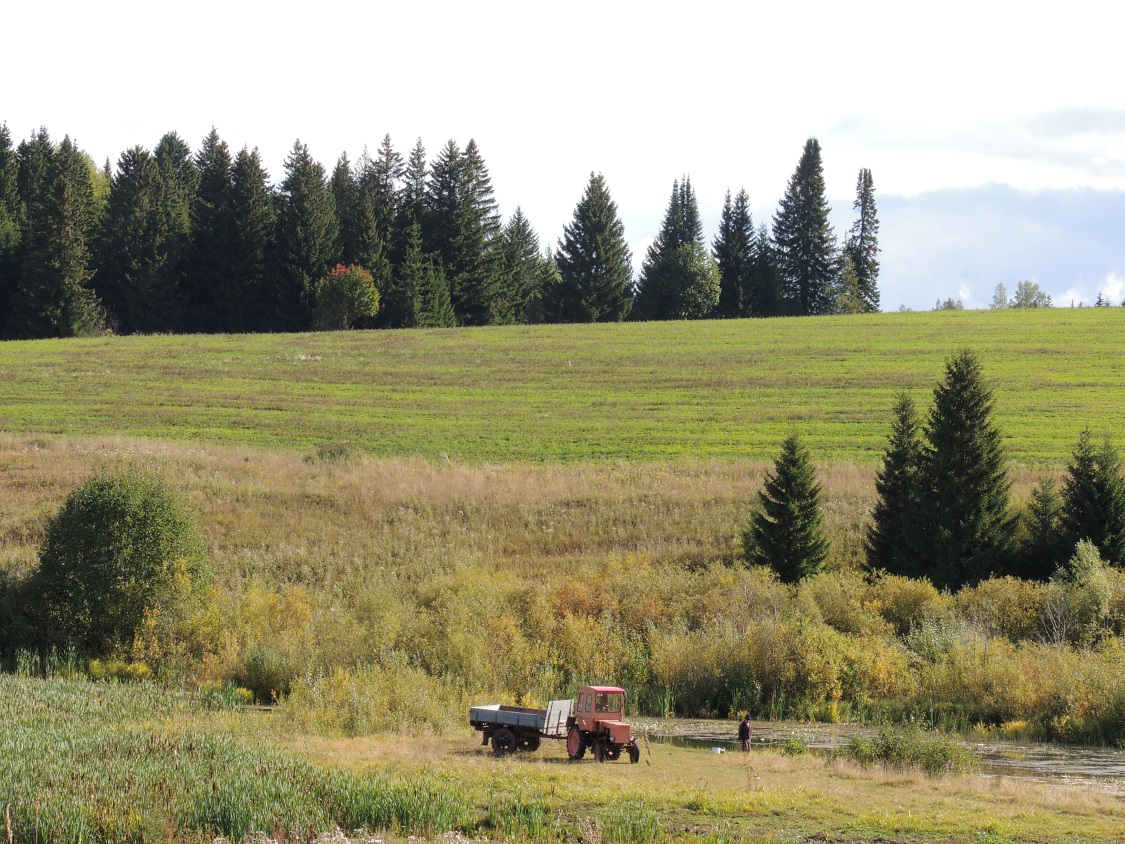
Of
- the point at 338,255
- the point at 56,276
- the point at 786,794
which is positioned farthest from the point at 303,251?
the point at 786,794

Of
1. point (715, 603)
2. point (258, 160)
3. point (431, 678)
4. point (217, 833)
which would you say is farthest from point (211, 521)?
point (258, 160)

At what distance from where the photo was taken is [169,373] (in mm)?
63281

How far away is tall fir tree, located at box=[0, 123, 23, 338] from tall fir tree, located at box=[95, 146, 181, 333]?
21.2ft

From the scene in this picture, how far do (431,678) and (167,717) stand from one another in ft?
22.2

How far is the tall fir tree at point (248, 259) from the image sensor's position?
9275cm

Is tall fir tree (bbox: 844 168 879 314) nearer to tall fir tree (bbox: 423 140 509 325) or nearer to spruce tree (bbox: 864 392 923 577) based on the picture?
tall fir tree (bbox: 423 140 509 325)

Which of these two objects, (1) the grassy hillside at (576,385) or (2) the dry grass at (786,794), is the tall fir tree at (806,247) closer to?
(1) the grassy hillside at (576,385)

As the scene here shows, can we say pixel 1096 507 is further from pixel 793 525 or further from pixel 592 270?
pixel 592 270

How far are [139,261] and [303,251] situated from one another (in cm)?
1387

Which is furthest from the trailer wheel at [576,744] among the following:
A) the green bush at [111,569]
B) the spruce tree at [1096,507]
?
the spruce tree at [1096,507]

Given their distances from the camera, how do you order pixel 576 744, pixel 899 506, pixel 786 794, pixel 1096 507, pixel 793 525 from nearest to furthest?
pixel 786 794 < pixel 576 744 < pixel 1096 507 < pixel 793 525 < pixel 899 506

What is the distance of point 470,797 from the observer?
15.5 meters

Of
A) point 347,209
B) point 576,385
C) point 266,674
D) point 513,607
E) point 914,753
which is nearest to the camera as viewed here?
point 914,753

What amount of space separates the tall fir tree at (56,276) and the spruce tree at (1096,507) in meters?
75.0
